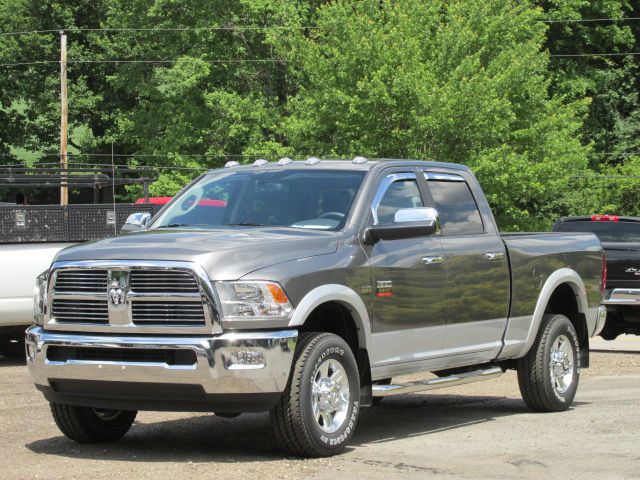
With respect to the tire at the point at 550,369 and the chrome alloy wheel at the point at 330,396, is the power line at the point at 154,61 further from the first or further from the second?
the chrome alloy wheel at the point at 330,396

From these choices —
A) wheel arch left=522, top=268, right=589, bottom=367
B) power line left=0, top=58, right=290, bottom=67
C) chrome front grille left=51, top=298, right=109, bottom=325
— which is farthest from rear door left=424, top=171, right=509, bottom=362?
power line left=0, top=58, right=290, bottom=67

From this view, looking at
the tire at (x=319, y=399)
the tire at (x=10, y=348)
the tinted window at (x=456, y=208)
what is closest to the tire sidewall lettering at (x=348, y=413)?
the tire at (x=319, y=399)

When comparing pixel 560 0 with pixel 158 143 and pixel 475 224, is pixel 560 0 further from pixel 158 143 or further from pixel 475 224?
pixel 475 224

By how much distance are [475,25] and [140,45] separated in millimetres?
16758

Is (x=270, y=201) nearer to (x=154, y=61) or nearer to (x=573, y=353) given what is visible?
(x=573, y=353)

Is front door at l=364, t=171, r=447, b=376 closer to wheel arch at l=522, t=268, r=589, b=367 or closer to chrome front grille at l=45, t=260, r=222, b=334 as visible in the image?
chrome front grille at l=45, t=260, r=222, b=334

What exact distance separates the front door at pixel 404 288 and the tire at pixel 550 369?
64.9 inches

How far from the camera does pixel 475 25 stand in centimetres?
5156

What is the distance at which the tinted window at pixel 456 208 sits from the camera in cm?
1031

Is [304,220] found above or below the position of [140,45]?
below

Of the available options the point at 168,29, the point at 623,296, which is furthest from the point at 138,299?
the point at 168,29

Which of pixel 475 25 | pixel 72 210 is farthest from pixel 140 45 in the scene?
pixel 72 210

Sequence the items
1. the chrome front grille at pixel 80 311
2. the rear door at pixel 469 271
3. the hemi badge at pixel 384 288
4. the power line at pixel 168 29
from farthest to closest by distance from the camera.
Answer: the power line at pixel 168 29 → the rear door at pixel 469 271 → the hemi badge at pixel 384 288 → the chrome front grille at pixel 80 311

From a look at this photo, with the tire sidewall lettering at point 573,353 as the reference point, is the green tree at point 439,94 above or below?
above
